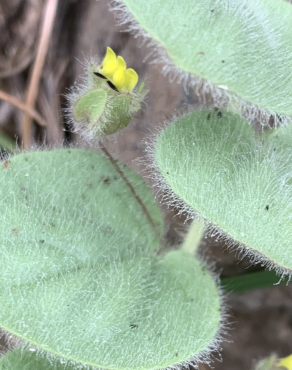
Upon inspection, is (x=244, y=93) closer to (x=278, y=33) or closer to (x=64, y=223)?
(x=278, y=33)

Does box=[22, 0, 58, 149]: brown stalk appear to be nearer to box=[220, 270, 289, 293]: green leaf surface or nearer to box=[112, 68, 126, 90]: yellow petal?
box=[112, 68, 126, 90]: yellow petal

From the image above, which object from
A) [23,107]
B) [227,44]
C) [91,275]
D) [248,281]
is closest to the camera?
[227,44]

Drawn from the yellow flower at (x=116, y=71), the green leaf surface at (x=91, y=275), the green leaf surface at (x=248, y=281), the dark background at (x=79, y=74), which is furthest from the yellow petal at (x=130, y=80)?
the green leaf surface at (x=248, y=281)

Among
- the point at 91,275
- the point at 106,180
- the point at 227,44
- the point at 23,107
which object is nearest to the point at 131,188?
the point at 106,180

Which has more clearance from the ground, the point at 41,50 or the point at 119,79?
the point at 119,79

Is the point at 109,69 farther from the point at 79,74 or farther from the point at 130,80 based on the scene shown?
the point at 79,74

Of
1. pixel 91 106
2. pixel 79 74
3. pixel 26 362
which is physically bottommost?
pixel 26 362
